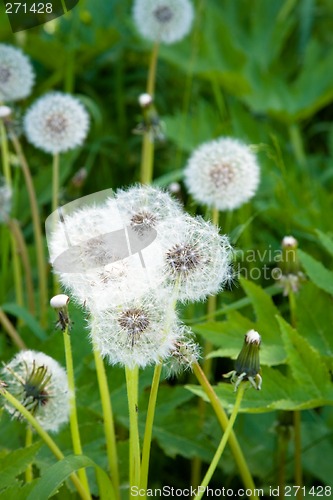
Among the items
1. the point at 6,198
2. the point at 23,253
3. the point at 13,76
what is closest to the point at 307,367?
the point at 23,253

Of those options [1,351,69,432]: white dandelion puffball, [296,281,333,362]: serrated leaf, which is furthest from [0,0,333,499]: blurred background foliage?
[1,351,69,432]: white dandelion puffball

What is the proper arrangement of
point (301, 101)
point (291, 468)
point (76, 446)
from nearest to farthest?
point (76, 446) → point (291, 468) → point (301, 101)

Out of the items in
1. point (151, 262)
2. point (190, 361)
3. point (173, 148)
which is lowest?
point (173, 148)

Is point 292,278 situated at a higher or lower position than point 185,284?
lower

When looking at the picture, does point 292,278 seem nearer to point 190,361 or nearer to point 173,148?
point 190,361

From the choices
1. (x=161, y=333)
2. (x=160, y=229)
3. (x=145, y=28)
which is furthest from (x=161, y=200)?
(x=145, y=28)

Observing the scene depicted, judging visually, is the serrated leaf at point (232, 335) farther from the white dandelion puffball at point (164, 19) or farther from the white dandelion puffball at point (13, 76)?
the white dandelion puffball at point (164, 19)

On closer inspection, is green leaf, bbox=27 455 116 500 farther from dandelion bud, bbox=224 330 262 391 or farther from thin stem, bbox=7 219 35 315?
thin stem, bbox=7 219 35 315

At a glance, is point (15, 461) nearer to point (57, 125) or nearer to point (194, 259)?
point (194, 259)
